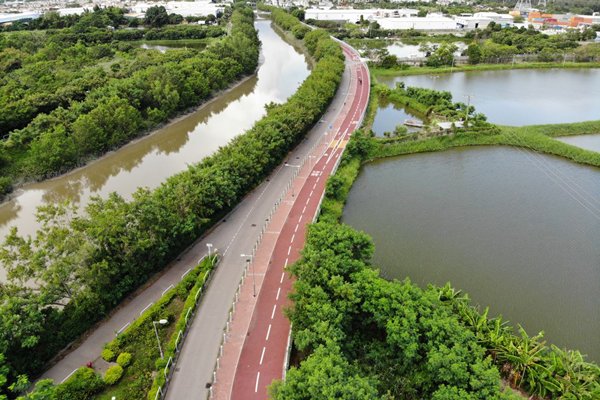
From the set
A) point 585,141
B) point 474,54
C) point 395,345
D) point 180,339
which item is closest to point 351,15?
point 474,54

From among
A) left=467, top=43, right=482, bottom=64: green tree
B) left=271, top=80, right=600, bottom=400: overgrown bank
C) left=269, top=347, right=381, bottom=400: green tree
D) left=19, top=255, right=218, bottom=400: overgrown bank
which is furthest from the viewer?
left=467, top=43, right=482, bottom=64: green tree

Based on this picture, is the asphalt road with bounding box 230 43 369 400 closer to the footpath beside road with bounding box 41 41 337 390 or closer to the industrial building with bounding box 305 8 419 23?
the footpath beside road with bounding box 41 41 337 390

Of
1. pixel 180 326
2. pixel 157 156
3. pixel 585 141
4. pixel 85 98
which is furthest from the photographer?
pixel 85 98

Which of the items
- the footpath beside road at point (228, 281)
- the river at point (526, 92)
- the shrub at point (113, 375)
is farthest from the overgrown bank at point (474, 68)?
the shrub at point (113, 375)

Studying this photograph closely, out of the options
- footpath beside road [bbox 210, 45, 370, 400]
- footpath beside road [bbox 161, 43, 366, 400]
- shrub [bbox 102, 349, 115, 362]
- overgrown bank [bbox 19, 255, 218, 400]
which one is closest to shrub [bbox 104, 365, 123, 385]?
overgrown bank [bbox 19, 255, 218, 400]

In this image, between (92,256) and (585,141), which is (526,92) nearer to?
(585,141)
